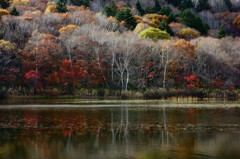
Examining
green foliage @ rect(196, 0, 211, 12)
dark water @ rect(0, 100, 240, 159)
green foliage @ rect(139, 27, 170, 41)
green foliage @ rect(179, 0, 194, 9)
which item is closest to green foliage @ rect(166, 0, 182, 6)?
green foliage @ rect(179, 0, 194, 9)

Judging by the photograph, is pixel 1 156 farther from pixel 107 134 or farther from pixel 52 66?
pixel 52 66

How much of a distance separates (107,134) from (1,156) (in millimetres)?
6121

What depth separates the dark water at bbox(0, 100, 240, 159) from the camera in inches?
563

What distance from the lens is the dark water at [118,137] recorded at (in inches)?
563

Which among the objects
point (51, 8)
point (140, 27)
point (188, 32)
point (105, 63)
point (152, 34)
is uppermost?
point (51, 8)

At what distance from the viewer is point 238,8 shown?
123 metres

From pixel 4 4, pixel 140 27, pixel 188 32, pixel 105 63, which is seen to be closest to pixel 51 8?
pixel 4 4

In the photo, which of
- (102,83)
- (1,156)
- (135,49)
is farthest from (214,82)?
(1,156)

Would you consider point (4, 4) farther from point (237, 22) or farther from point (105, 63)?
point (237, 22)

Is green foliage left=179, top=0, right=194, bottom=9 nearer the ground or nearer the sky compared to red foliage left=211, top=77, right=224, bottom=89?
nearer the sky

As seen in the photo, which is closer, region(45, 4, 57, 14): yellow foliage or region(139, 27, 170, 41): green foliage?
region(139, 27, 170, 41): green foliage

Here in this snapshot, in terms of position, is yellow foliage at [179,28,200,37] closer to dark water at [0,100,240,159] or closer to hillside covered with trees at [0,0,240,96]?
hillside covered with trees at [0,0,240,96]

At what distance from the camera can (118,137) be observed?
17766mm

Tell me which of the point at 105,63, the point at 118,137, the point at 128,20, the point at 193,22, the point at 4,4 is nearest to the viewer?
the point at 118,137
